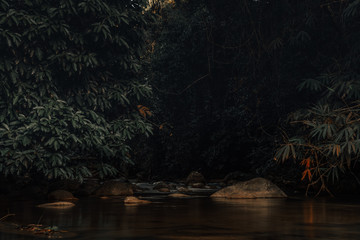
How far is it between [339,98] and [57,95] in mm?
7212

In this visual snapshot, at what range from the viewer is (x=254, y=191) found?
15.1 metres

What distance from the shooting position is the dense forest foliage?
46.4ft

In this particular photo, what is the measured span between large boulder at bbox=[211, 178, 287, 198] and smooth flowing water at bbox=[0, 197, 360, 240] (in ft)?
5.20

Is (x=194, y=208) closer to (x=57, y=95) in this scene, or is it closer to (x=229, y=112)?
(x=57, y=95)

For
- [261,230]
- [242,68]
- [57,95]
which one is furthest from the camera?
[242,68]

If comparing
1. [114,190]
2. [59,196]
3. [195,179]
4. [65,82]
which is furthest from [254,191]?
[195,179]

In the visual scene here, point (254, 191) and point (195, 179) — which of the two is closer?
point (254, 191)

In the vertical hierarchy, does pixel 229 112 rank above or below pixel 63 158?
above

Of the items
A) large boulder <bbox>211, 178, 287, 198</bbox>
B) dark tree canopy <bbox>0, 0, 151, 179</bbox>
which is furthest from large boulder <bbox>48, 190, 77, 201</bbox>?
large boulder <bbox>211, 178, 287, 198</bbox>

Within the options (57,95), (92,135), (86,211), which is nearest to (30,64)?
(57,95)

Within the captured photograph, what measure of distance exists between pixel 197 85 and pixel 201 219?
14.7 metres

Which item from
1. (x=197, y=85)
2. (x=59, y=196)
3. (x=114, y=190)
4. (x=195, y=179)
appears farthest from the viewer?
(x=197, y=85)

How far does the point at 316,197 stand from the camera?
1505 centimetres

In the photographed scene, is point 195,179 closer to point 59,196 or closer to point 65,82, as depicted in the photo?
point 65,82
